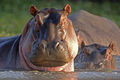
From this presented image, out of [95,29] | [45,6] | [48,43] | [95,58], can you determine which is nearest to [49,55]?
[48,43]

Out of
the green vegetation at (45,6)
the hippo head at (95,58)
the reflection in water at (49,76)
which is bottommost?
the reflection in water at (49,76)

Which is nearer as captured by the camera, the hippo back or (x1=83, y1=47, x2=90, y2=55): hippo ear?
(x1=83, y1=47, x2=90, y2=55): hippo ear

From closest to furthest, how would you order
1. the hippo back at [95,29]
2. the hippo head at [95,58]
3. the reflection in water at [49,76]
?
the reflection in water at [49,76] < the hippo head at [95,58] < the hippo back at [95,29]

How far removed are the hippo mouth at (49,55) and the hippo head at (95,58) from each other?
1615 mm

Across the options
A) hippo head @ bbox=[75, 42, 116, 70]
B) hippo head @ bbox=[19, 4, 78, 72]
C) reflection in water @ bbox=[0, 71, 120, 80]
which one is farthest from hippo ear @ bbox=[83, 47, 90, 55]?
reflection in water @ bbox=[0, 71, 120, 80]

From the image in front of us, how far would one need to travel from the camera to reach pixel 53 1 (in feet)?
73.0

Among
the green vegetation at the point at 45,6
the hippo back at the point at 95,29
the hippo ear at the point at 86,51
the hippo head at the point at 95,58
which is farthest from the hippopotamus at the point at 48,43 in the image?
the green vegetation at the point at 45,6

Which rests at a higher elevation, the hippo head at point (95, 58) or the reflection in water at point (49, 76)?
the hippo head at point (95, 58)

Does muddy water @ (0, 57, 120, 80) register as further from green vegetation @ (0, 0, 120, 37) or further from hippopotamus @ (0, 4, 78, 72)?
green vegetation @ (0, 0, 120, 37)

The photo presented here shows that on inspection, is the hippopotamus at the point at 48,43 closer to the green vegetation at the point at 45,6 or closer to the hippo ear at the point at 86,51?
the hippo ear at the point at 86,51

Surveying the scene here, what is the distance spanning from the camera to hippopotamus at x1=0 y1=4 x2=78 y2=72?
3916mm

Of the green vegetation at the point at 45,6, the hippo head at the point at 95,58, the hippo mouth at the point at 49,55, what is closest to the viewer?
the hippo mouth at the point at 49,55

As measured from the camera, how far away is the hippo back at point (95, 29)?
28.2 ft

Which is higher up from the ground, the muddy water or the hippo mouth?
the hippo mouth
